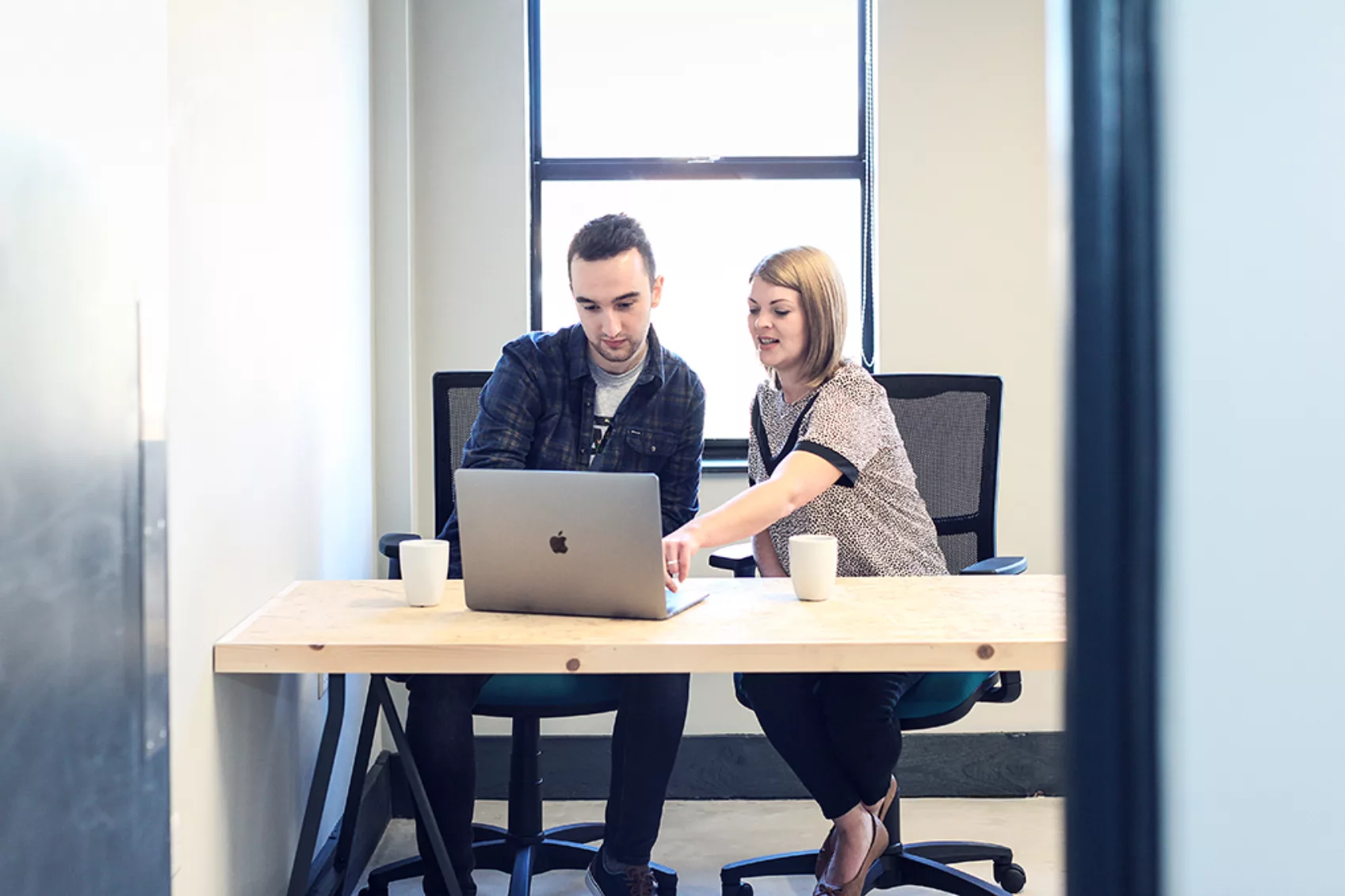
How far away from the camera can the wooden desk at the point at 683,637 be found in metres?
1.43

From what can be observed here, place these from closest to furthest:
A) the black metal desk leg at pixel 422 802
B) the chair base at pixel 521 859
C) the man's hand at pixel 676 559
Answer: the man's hand at pixel 676 559, the black metal desk leg at pixel 422 802, the chair base at pixel 521 859

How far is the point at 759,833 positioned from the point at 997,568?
976 mm

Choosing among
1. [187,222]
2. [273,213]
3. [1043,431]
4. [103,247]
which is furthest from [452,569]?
[1043,431]

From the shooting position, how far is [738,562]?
6.78 feet

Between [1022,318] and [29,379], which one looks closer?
[29,379]

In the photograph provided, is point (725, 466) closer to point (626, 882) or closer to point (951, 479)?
point (951, 479)

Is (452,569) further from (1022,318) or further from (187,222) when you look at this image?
(1022,318)

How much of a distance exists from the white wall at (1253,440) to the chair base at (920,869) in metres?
1.88

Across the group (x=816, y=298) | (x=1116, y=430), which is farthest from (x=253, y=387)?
(x=1116, y=430)

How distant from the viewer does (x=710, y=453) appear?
115 inches

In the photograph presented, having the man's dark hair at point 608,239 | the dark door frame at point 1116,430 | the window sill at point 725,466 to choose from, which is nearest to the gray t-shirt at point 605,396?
the man's dark hair at point 608,239

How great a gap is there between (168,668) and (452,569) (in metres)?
0.82

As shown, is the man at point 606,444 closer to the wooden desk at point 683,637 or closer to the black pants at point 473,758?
the black pants at point 473,758

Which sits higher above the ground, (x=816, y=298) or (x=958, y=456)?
(x=816, y=298)
